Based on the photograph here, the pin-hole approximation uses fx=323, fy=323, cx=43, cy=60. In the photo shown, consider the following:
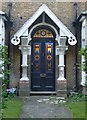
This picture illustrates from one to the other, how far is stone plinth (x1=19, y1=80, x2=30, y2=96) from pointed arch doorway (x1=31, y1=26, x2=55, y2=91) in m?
0.97

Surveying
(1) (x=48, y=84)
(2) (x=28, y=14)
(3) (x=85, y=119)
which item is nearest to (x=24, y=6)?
(2) (x=28, y=14)

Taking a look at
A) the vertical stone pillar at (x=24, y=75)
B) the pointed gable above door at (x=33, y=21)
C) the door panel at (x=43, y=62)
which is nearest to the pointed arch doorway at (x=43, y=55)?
the door panel at (x=43, y=62)

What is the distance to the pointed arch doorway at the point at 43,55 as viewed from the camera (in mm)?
16969

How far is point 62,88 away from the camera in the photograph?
52.5ft

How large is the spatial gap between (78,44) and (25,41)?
301 cm

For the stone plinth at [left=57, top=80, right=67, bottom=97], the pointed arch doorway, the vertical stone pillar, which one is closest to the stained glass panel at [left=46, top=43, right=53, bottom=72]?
the pointed arch doorway

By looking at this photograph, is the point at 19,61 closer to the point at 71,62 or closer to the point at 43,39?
the point at 43,39

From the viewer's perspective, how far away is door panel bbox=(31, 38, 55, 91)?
1695cm

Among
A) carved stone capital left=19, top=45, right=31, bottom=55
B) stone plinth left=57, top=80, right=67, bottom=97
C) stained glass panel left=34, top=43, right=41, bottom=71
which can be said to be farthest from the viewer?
stained glass panel left=34, top=43, right=41, bottom=71

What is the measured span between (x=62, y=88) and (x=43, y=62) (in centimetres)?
195

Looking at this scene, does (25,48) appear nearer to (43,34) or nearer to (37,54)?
(37,54)

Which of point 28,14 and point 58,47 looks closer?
point 58,47

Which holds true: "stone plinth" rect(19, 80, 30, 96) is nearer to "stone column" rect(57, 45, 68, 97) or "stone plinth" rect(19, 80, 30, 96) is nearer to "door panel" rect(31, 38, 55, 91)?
"door panel" rect(31, 38, 55, 91)

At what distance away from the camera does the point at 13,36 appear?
17000 millimetres
